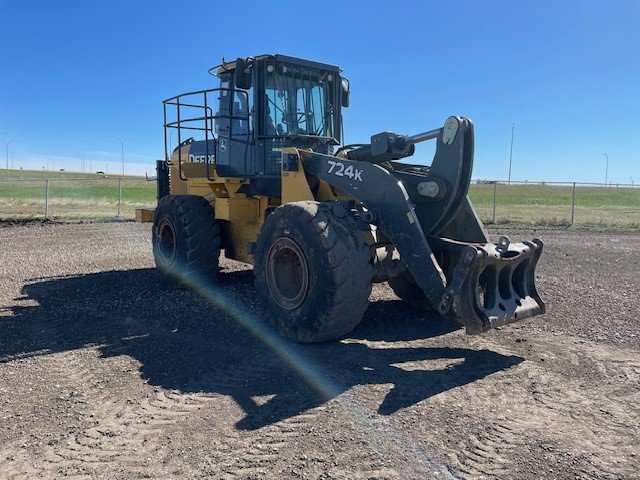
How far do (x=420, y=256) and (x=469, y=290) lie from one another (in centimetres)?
57

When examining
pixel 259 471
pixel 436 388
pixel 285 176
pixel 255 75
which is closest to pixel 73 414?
pixel 259 471

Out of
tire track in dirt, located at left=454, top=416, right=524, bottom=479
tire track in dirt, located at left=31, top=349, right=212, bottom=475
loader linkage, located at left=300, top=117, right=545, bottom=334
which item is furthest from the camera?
loader linkage, located at left=300, top=117, right=545, bottom=334

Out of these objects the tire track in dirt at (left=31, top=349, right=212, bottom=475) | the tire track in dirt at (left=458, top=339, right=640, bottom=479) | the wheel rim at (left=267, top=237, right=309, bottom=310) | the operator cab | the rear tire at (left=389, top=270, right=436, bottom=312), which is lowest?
the tire track in dirt at (left=31, top=349, right=212, bottom=475)

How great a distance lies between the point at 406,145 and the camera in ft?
21.4

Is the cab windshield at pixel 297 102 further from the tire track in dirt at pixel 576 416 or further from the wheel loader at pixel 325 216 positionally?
the tire track in dirt at pixel 576 416

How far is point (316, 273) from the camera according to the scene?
5.47m

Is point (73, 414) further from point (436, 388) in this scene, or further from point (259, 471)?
point (436, 388)

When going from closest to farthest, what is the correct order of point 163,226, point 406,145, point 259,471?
point 259,471, point 406,145, point 163,226

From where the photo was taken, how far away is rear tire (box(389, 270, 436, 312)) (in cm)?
724

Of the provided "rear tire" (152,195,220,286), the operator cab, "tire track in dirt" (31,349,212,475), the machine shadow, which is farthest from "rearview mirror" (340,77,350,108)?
"tire track in dirt" (31,349,212,475)

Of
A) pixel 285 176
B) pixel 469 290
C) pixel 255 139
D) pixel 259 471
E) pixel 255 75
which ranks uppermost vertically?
pixel 255 75

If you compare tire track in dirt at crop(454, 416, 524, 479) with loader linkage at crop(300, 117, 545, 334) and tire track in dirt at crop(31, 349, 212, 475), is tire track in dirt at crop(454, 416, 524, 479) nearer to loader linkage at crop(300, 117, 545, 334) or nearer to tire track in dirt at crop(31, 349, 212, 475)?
loader linkage at crop(300, 117, 545, 334)

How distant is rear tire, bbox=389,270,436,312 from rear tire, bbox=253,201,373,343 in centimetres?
178

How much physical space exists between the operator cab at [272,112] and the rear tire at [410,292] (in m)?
2.07
